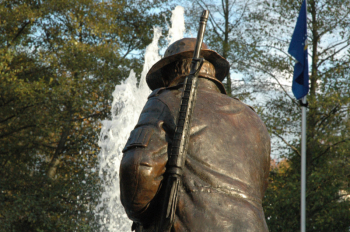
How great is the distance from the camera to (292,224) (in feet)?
39.9

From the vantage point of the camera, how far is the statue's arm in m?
2.33

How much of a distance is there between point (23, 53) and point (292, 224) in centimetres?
953

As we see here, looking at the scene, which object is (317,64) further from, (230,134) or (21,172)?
(230,134)

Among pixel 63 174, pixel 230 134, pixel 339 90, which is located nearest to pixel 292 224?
pixel 339 90

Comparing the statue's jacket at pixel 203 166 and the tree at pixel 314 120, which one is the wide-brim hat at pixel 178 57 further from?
the tree at pixel 314 120

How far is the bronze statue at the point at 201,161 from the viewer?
2.36m

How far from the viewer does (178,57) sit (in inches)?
113

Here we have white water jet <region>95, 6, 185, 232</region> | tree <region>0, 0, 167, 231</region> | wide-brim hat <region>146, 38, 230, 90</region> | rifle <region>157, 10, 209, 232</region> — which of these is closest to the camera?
rifle <region>157, 10, 209, 232</region>

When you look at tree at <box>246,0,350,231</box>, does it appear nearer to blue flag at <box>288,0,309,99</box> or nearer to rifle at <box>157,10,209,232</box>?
blue flag at <box>288,0,309,99</box>

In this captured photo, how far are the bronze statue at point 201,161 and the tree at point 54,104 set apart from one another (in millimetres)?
9870

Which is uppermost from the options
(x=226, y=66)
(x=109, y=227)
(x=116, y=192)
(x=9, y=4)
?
(x=9, y=4)

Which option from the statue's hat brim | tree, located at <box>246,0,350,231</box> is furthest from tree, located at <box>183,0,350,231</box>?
the statue's hat brim

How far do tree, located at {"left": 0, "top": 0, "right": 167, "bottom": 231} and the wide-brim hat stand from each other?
9683 millimetres

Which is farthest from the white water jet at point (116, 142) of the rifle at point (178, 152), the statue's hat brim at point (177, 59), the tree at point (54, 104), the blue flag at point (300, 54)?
the rifle at point (178, 152)
